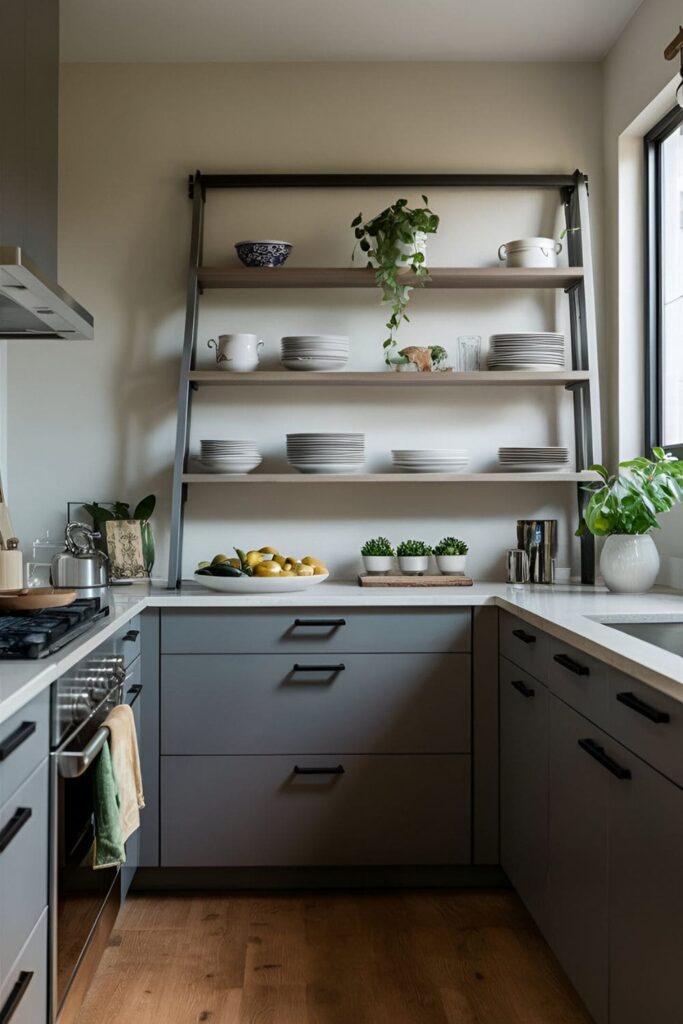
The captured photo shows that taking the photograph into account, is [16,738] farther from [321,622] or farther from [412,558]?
[412,558]

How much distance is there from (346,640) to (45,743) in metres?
1.25

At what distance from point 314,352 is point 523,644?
4.03 feet

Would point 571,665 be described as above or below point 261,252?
below

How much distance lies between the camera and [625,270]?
342 centimetres

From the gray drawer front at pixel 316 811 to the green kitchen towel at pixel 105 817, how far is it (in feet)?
2.62

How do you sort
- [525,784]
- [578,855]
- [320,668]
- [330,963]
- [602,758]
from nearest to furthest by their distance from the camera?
1. [602,758]
2. [578,855]
3. [330,963]
4. [525,784]
5. [320,668]

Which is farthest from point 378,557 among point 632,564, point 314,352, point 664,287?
point 664,287

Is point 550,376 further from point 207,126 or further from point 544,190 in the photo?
point 207,126

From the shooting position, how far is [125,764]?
7.40 feet

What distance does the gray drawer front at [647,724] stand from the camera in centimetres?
155

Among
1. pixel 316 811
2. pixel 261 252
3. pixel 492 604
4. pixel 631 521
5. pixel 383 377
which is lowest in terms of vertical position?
pixel 316 811

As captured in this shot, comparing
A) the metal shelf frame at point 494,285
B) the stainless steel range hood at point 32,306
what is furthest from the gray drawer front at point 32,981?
the metal shelf frame at point 494,285

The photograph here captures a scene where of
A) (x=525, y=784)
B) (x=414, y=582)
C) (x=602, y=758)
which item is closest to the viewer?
(x=602, y=758)

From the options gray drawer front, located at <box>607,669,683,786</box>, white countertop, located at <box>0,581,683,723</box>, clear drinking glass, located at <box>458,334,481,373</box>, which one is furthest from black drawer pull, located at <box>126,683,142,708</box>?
clear drinking glass, located at <box>458,334,481,373</box>
